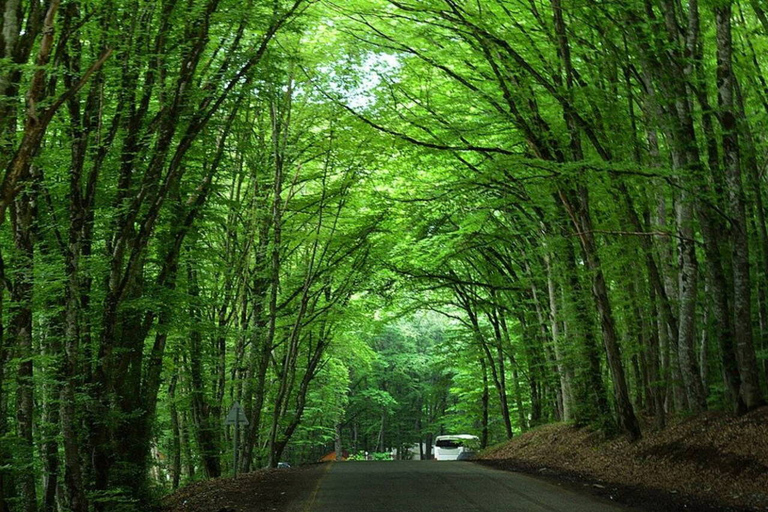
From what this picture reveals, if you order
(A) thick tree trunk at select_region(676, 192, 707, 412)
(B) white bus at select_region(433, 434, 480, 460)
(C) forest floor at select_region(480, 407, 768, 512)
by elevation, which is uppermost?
(A) thick tree trunk at select_region(676, 192, 707, 412)

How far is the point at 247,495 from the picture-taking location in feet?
35.5

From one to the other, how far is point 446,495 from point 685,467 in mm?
3705

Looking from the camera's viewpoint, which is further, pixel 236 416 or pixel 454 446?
pixel 454 446

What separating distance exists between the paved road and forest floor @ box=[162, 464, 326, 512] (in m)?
0.36

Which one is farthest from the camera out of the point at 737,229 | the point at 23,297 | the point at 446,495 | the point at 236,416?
the point at 236,416

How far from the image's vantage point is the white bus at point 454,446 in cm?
3269

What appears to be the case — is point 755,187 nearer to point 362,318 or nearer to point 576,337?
point 576,337

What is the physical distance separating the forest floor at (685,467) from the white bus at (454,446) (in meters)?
18.3

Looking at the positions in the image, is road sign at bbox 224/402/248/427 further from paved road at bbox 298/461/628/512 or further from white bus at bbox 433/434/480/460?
white bus at bbox 433/434/480/460

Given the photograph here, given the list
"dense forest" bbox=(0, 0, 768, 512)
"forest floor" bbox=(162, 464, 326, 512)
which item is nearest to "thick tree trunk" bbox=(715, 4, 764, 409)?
"dense forest" bbox=(0, 0, 768, 512)

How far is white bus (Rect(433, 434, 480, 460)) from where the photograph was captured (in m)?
32.7

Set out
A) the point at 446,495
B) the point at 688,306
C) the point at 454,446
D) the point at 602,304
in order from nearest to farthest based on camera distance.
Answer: the point at 446,495
the point at 688,306
the point at 602,304
the point at 454,446

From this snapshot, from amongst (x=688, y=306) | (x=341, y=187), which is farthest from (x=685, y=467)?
(x=341, y=187)

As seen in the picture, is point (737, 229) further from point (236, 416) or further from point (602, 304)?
point (236, 416)
